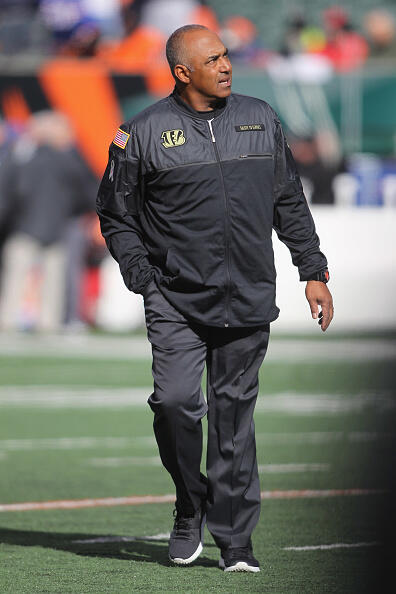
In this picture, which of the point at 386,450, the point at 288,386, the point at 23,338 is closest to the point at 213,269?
the point at 386,450

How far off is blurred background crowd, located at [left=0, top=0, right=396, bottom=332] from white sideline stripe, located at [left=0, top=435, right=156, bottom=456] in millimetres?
8207

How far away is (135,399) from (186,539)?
6491mm

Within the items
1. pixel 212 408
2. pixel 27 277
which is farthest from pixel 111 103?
pixel 212 408

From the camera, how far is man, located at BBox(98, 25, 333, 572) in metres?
5.45

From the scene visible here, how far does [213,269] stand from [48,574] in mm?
1333

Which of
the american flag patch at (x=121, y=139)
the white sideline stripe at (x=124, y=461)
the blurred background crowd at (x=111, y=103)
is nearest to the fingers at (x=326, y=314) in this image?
the american flag patch at (x=121, y=139)

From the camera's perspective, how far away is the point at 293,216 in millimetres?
5602

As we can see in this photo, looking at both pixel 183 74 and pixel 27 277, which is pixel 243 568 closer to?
pixel 183 74

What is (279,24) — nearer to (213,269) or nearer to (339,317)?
(339,317)

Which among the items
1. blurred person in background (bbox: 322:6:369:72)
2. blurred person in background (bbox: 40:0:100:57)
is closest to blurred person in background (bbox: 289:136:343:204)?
blurred person in background (bbox: 322:6:369:72)

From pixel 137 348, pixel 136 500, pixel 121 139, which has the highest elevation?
pixel 121 139

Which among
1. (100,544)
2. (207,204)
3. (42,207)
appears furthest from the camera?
(42,207)

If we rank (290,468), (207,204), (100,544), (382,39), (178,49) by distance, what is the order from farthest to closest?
(382,39) < (290,468) < (100,544) < (178,49) < (207,204)

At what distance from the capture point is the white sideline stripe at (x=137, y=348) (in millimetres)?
15312
